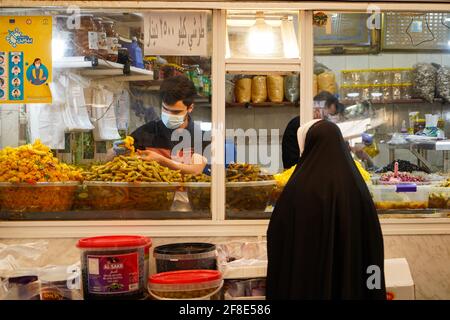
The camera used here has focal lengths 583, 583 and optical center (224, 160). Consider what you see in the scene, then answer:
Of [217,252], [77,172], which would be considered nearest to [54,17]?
[77,172]

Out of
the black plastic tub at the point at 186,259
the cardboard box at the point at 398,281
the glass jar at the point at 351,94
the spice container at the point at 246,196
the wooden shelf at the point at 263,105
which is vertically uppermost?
the glass jar at the point at 351,94

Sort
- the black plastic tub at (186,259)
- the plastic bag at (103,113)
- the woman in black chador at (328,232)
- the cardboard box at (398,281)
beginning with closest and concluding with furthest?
1. the woman in black chador at (328,232)
2. the black plastic tub at (186,259)
3. the cardboard box at (398,281)
4. the plastic bag at (103,113)

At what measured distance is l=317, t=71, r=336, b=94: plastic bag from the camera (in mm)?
4484

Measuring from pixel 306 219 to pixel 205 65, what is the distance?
6.31 feet

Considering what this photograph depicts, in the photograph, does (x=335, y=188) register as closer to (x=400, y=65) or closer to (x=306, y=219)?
(x=306, y=219)

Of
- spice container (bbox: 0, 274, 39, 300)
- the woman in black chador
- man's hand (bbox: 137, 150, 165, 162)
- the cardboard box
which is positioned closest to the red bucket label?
spice container (bbox: 0, 274, 39, 300)

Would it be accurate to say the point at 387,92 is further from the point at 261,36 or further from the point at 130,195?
the point at 130,195

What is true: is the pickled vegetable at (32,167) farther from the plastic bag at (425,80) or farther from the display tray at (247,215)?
the plastic bag at (425,80)

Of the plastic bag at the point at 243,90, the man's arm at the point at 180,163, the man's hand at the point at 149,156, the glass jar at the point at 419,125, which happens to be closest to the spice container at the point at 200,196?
the man's arm at the point at 180,163

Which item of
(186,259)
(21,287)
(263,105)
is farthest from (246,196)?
(21,287)

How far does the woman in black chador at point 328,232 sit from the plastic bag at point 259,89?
1673 mm

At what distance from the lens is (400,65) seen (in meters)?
5.16

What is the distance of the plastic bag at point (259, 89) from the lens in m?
4.48

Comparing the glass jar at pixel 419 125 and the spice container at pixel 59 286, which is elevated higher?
the glass jar at pixel 419 125
